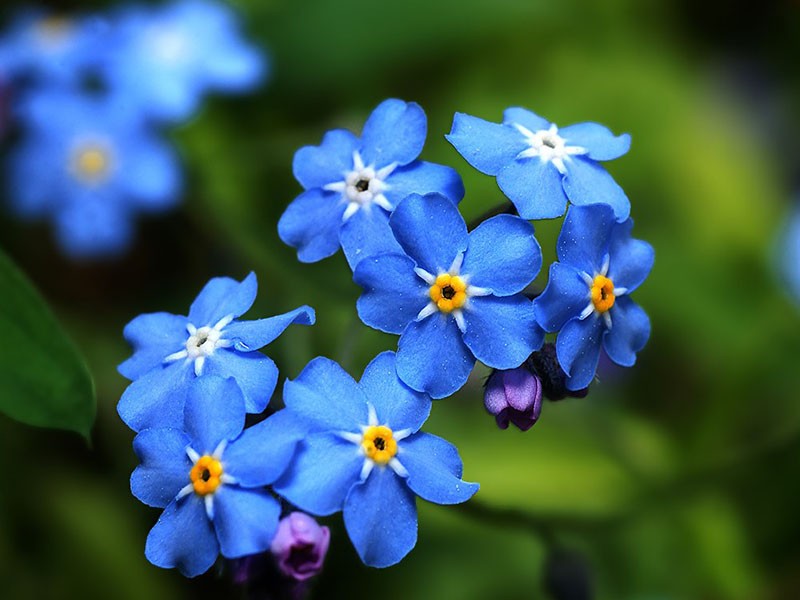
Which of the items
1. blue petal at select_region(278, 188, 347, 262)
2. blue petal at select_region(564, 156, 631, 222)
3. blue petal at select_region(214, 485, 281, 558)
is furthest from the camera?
blue petal at select_region(278, 188, 347, 262)

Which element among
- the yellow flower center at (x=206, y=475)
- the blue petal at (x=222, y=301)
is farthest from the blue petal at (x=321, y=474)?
the blue petal at (x=222, y=301)

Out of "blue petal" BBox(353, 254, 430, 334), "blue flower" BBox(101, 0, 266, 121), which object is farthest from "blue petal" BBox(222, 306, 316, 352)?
"blue flower" BBox(101, 0, 266, 121)

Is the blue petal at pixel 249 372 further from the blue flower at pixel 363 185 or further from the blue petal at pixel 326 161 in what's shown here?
the blue petal at pixel 326 161

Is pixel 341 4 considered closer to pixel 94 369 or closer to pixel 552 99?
pixel 552 99

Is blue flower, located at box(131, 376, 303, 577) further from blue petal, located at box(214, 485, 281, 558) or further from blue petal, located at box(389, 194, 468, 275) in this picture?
blue petal, located at box(389, 194, 468, 275)

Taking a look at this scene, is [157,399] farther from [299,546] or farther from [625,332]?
[625,332]

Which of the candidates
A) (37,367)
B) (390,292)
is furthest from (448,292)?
(37,367)
